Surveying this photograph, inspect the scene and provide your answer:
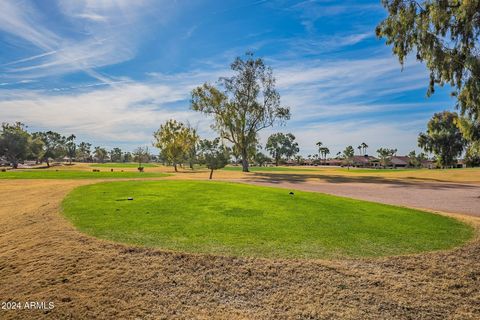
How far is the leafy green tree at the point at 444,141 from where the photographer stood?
80125 millimetres

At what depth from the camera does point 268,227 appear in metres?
11.5

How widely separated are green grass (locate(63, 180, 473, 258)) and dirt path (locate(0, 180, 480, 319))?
0.79 m

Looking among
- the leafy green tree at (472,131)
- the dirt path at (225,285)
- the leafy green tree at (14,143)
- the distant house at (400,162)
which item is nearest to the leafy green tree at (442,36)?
the leafy green tree at (472,131)

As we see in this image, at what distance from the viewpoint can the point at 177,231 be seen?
1077cm

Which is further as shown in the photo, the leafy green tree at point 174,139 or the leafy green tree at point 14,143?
the leafy green tree at point 14,143

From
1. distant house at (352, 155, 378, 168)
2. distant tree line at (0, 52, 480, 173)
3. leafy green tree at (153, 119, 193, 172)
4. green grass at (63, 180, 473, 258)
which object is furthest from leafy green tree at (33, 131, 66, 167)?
distant house at (352, 155, 378, 168)

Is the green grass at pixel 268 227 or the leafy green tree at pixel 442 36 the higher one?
the leafy green tree at pixel 442 36

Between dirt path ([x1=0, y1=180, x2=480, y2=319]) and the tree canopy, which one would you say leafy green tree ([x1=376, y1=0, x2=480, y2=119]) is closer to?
dirt path ([x1=0, y1=180, x2=480, y2=319])

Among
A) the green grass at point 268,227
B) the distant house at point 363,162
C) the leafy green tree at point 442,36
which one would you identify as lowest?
the green grass at point 268,227

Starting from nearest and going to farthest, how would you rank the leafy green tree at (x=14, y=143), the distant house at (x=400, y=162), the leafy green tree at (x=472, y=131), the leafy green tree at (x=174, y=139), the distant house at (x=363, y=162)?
the leafy green tree at (x=472, y=131) < the leafy green tree at (x=174, y=139) < the leafy green tree at (x=14, y=143) < the distant house at (x=400, y=162) < the distant house at (x=363, y=162)

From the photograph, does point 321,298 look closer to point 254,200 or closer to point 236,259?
point 236,259

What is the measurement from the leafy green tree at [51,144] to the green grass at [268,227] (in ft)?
381

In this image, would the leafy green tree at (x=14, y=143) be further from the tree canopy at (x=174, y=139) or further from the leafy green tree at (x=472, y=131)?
the leafy green tree at (x=472, y=131)

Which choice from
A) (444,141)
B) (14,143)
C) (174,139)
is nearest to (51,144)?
(14,143)
